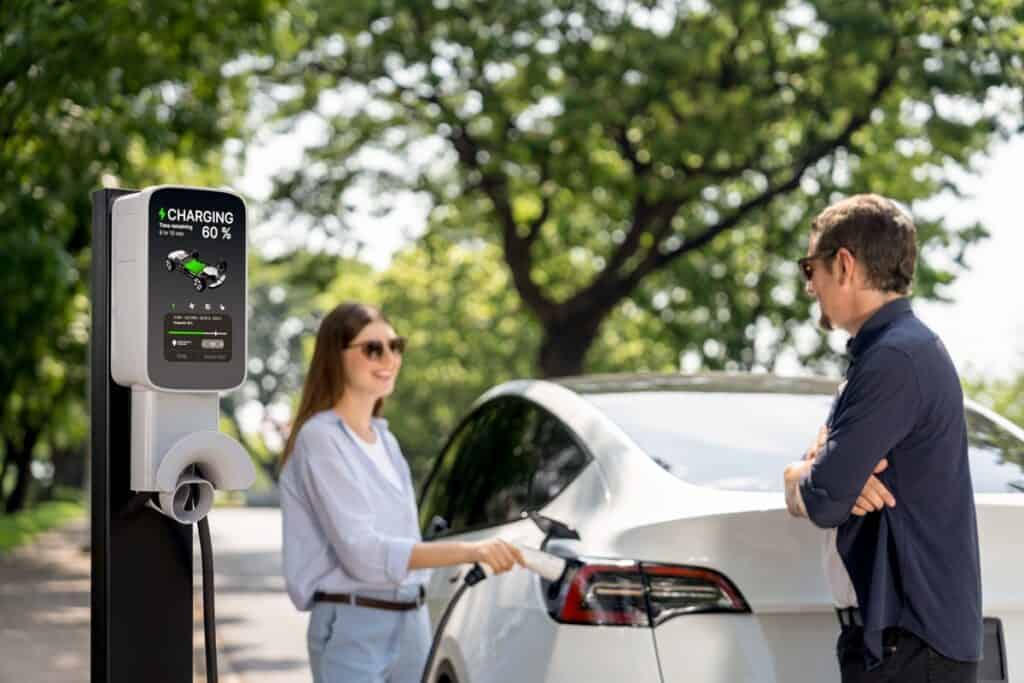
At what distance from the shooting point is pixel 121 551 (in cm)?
376

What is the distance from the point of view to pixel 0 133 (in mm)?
13656

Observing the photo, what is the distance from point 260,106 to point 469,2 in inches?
164

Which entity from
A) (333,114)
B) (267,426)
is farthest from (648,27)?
(267,426)

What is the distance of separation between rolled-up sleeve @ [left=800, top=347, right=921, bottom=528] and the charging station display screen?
130 cm

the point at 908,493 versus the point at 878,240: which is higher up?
the point at 878,240

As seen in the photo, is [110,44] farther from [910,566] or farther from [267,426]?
[910,566]

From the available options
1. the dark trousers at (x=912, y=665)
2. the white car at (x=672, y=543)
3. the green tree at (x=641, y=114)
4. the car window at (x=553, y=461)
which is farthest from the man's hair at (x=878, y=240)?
the green tree at (x=641, y=114)

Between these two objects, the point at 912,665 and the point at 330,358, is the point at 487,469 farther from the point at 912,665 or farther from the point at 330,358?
the point at 912,665

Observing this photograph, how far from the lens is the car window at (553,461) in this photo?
15.0 ft

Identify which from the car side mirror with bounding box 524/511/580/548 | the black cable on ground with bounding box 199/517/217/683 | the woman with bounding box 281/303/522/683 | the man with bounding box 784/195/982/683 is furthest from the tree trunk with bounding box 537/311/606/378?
the man with bounding box 784/195/982/683

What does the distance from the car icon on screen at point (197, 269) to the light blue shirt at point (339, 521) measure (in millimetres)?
840

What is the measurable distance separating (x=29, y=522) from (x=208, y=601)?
30644 millimetres

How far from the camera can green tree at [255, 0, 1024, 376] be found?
695 inches

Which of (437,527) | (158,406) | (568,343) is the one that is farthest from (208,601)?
(568,343)
